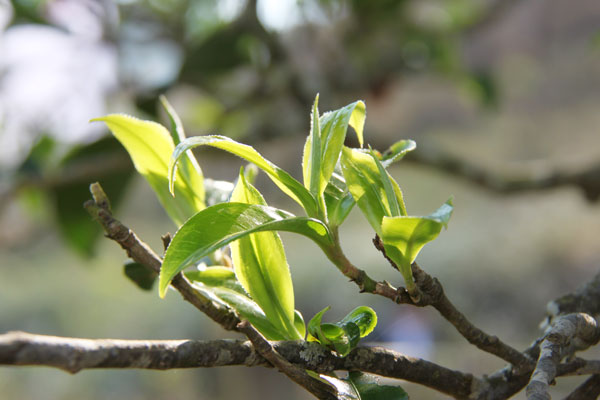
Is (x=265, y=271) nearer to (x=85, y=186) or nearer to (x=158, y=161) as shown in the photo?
(x=158, y=161)

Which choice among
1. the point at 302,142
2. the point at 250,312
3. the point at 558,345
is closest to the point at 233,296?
the point at 250,312

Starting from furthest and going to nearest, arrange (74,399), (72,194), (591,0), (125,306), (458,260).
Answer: (591,0)
(125,306)
(74,399)
(458,260)
(72,194)

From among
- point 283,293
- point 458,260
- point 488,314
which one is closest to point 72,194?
point 283,293

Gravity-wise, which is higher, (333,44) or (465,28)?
(465,28)

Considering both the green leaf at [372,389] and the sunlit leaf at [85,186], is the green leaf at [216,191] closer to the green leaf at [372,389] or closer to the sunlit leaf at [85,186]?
the green leaf at [372,389]

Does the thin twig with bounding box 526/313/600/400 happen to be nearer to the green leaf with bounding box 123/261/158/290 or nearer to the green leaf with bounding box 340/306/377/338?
the green leaf with bounding box 340/306/377/338

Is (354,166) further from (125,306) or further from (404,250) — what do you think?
(125,306)
